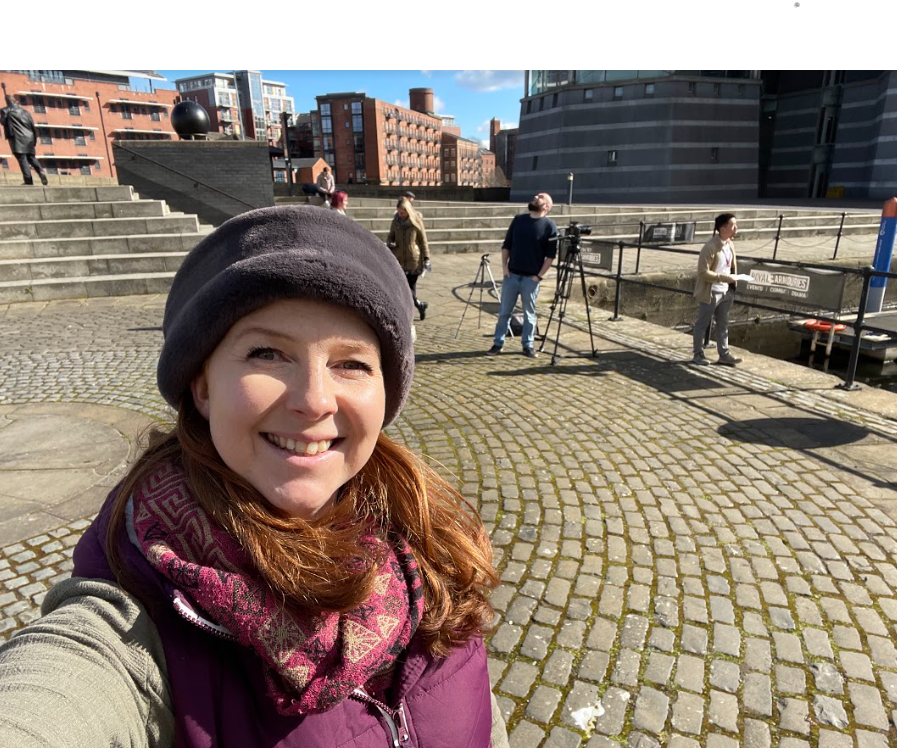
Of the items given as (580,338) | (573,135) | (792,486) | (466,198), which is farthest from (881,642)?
(573,135)

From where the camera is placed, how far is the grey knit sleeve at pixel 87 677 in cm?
76

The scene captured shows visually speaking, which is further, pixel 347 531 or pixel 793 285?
pixel 793 285

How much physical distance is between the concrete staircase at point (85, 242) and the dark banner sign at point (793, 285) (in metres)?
9.55

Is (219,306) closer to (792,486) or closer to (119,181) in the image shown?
(792,486)

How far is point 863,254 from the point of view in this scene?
53.2 feet

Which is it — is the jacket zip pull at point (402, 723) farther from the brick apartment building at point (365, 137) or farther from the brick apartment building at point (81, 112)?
the brick apartment building at point (365, 137)

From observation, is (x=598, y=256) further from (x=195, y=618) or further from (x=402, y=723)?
(x=195, y=618)

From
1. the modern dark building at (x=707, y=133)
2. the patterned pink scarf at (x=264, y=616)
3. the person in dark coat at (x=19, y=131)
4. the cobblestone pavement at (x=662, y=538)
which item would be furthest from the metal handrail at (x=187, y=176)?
the modern dark building at (x=707, y=133)

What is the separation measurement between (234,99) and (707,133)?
105106 millimetres

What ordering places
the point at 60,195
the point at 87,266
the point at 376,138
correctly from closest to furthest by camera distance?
1. the point at 87,266
2. the point at 60,195
3. the point at 376,138

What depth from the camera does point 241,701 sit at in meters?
0.92

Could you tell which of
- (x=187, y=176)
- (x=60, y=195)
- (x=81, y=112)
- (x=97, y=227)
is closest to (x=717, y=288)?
(x=97, y=227)

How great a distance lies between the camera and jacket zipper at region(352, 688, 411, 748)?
1.03 m

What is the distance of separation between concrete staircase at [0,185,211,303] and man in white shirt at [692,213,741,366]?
8.99m
